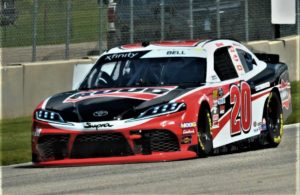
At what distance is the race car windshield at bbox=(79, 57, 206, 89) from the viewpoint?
13.0 meters

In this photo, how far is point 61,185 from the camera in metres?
10.3

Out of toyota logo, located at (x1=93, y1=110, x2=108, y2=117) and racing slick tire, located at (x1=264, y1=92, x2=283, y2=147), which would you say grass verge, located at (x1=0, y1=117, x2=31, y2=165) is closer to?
toyota logo, located at (x1=93, y1=110, x2=108, y2=117)

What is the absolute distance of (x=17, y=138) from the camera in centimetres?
1669

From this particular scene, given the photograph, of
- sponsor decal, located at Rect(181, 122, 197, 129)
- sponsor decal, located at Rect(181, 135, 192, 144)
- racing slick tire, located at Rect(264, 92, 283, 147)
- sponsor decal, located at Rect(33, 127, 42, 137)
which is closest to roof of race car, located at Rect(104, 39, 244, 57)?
racing slick tire, located at Rect(264, 92, 283, 147)

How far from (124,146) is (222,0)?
13.5 meters

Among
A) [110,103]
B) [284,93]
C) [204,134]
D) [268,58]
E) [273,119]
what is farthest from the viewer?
[268,58]

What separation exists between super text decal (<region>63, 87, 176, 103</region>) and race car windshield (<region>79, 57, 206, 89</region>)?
0.51 m

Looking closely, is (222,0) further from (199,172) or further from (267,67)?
(199,172)

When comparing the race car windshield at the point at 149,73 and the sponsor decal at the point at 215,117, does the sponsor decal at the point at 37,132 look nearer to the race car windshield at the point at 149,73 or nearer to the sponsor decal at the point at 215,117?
the race car windshield at the point at 149,73

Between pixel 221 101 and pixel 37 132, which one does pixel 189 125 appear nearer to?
pixel 221 101

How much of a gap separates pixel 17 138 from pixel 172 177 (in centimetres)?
667

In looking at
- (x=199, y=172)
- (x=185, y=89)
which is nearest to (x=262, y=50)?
(x=185, y=89)

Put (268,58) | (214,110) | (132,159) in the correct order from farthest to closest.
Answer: (268,58), (214,110), (132,159)

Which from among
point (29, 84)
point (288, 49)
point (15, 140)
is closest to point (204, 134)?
point (15, 140)
